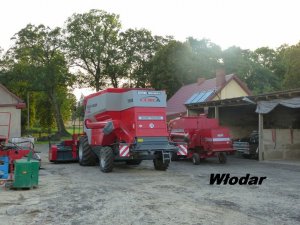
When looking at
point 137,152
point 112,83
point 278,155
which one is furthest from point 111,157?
point 112,83

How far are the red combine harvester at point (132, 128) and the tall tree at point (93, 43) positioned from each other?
38938 millimetres

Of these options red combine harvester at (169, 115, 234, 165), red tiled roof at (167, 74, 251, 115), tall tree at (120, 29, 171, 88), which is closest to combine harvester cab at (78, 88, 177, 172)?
red combine harvester at (169, 115, 234, 165)

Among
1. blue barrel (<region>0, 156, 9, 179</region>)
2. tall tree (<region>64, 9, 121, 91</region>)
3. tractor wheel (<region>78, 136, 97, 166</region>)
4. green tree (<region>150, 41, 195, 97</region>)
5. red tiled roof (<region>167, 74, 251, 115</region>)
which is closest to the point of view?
blue barrel (<region>0, 156, 9, 179</region>)

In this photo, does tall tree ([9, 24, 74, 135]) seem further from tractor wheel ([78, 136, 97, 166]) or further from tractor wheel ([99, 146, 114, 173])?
tractor wheel ([99, 146, 114, 173])

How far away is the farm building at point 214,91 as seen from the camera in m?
35.5

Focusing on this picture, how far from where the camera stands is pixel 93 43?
53938 mm

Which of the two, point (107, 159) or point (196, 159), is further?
point (196, 159)

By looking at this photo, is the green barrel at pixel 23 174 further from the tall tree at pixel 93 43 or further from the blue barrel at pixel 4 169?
the tall tree at pixel 93 43

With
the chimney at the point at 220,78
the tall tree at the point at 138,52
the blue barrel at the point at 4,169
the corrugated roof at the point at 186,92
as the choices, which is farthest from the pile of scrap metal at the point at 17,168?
the tall tree at the point at 138,52

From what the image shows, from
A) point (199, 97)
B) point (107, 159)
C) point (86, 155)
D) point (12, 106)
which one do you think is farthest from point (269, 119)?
point (12, 106)

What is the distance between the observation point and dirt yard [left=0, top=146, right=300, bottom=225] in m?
7.37

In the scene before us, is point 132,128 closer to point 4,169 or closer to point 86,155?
point 86,155

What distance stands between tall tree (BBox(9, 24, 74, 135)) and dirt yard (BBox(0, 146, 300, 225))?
37249 millimetres

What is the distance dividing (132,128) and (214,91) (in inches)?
867
